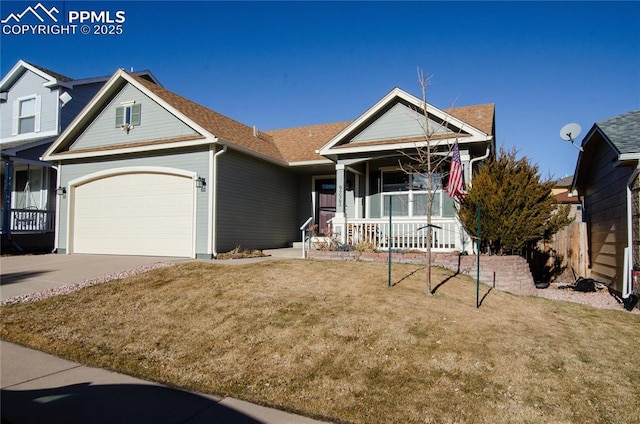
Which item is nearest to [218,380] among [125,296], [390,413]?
[390,413]

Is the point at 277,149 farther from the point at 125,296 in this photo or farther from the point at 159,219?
the point at 125,296

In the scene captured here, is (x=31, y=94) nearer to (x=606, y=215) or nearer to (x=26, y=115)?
(x=26, y=115)

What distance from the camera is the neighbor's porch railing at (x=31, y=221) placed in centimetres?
1648

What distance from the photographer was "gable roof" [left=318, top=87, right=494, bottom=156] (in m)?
11.3

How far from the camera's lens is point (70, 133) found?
1498 centimetres

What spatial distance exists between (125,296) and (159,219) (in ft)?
19.0

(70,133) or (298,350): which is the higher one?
(70,133)

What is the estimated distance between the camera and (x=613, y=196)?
34.7 feet

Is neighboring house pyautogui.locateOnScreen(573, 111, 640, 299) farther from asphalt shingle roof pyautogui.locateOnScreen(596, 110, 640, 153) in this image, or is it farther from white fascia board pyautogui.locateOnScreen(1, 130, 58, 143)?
white fascia board pyautogui.locateOnScreen(1, 130, 58, 143)

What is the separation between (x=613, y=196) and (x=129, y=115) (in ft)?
47.3

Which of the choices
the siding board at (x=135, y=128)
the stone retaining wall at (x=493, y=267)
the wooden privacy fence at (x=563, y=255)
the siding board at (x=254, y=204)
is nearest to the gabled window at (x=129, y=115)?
the siding board at (x=135, y=128)

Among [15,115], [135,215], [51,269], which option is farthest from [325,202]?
[15,115]

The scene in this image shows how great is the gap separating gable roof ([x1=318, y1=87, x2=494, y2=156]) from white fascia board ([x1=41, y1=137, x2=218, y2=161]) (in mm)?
3681

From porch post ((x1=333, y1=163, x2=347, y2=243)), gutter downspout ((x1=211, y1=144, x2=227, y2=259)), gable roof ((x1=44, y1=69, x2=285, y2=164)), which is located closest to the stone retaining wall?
porch post ((x1=333, y1=163, x2=347, y2=243))
